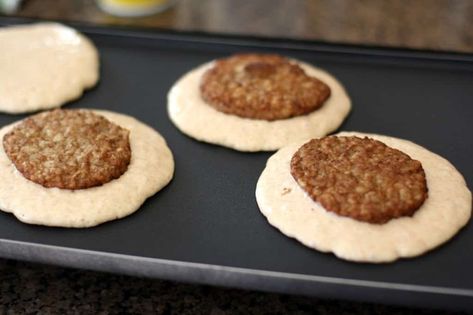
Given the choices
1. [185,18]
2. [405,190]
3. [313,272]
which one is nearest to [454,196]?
[405,190]

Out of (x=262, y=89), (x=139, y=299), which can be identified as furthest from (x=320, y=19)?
(x=139, y=299)

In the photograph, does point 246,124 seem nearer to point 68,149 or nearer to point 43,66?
point 68,149

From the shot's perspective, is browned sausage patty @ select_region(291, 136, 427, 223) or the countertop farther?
the countertop

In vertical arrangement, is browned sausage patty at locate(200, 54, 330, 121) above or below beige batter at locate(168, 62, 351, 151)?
Answer: above

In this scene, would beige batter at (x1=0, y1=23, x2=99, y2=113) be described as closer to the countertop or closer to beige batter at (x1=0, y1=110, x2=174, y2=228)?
beige batter at (x1=0, y1=110, x2=174, y2=228)

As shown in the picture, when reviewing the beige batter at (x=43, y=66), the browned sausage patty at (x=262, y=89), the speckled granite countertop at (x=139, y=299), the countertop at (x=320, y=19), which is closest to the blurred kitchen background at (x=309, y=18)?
the countertop at (x=320, y=19)

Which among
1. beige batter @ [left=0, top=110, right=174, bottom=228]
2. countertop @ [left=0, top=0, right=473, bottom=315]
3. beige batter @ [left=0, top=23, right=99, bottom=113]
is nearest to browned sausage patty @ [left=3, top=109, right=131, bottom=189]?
Result: beige batter @ [left=0, top=110, right=174, bottom=228]

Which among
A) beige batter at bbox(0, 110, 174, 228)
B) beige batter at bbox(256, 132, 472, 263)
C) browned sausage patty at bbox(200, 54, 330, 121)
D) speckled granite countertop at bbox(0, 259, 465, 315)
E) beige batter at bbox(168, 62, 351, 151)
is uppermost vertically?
browned sausage patty at bbox(200, 54, 330, 121)
